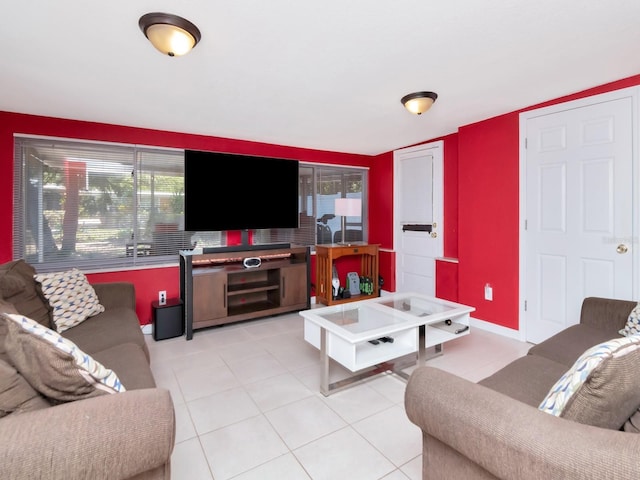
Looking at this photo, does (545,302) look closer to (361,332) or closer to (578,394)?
(361,332)

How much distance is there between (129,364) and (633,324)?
2.90 meters

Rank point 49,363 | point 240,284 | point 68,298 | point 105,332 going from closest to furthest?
1. point 49,363
2. point 105,332
3. point 68,298
4. point 240,284

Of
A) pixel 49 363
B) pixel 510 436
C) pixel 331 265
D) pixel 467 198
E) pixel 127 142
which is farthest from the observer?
pixel 331 265

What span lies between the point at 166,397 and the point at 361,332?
1321mm

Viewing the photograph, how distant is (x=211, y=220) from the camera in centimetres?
367

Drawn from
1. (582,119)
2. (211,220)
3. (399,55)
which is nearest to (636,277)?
(582,119)

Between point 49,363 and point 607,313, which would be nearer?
point 49,363

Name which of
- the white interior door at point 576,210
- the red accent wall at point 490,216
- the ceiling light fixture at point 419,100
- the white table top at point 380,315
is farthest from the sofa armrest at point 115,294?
the white interior door at point 576,210

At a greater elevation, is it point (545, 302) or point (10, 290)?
point (10, 290)

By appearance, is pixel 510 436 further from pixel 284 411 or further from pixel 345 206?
pixel 345 206

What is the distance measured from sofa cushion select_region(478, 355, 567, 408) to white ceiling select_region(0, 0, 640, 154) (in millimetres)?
1842

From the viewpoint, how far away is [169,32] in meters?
1.66

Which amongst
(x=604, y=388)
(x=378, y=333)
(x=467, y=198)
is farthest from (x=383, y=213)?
(x=604, y=388)

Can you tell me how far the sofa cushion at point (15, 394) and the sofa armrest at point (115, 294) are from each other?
6.04 feet
